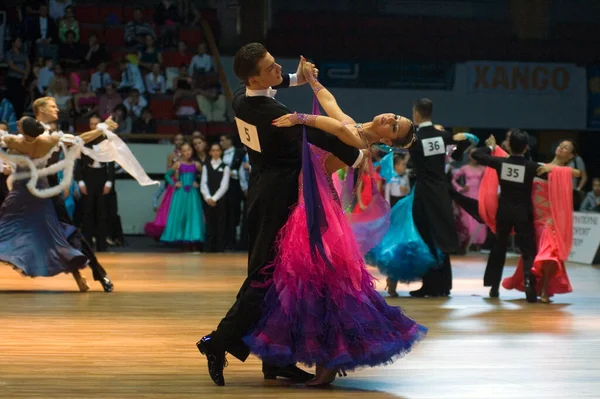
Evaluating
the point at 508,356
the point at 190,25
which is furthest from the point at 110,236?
the point at 508,356

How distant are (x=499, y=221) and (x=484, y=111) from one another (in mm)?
9832

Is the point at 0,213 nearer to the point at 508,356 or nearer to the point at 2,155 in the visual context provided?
the point at 2,155

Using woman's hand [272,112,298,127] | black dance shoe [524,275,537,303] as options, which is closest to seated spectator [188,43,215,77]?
black dance shoe [524,275,537,303]

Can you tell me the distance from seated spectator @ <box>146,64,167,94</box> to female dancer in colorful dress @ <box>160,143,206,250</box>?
2.63m

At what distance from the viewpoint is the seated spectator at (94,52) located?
18062mm

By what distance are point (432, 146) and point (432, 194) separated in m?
0.41

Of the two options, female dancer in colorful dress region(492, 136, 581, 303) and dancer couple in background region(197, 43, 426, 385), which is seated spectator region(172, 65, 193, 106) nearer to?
female dancer in colorful dress region(492, 136, 581, 303)

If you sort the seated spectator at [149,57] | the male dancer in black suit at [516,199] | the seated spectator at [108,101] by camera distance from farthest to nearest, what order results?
the seated spectator at [149,57]
the seated spectator at [108,101]
the male dancer in black suit at [516,199]

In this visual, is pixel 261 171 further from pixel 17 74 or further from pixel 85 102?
pixel 17 74

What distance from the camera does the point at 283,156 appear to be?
5035 millimetres

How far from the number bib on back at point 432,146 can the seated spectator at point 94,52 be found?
32.9 feet

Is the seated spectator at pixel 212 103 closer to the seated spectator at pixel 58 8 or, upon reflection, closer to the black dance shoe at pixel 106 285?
the seated spectator at pixel 58 8

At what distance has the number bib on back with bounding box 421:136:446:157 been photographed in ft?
30.3

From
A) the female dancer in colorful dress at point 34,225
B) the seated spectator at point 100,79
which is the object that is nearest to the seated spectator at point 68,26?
the seated spectator at point 100,79
